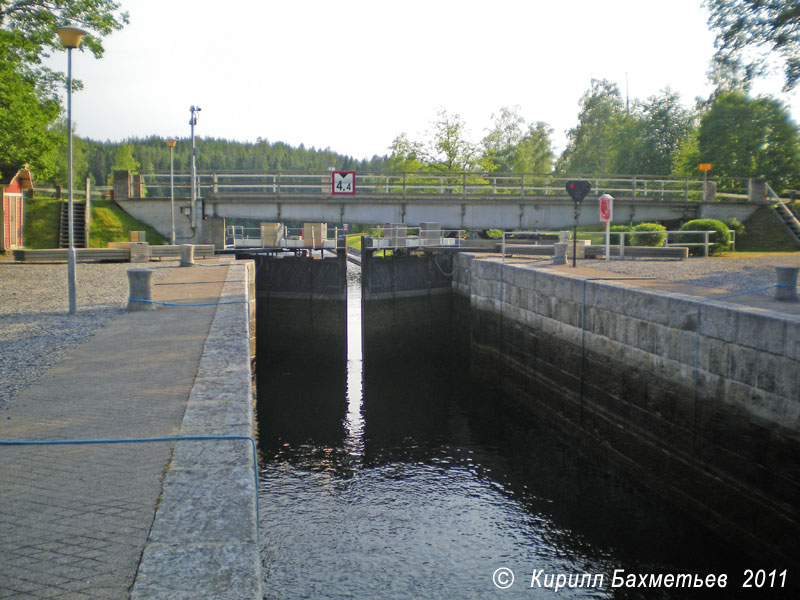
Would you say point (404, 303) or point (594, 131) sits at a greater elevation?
point (594, 131)

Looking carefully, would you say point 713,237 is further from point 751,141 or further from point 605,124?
point 605,124

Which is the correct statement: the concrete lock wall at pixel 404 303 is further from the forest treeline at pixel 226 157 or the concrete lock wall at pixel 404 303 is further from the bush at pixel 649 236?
the forest treeline at pixel 226 157

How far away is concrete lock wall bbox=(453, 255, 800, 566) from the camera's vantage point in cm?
832

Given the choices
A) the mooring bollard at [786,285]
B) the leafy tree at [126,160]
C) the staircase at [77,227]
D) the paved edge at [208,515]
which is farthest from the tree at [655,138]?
the leafy tree at [126,160]

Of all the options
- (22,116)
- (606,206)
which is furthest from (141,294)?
(606,206)

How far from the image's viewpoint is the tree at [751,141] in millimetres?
38312

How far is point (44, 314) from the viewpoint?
40.4ft

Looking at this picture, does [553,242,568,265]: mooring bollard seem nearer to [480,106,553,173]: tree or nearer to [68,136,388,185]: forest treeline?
[480,106,553,173]: tree

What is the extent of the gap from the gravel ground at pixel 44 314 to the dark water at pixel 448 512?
3408 mm

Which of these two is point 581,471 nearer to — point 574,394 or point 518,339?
point 574,394

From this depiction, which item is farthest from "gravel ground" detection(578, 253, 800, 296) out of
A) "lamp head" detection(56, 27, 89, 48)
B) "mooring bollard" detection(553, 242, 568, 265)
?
"lamp head" detection(56, 27, 89, 48)

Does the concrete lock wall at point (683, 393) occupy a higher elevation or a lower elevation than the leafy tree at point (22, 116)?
lower

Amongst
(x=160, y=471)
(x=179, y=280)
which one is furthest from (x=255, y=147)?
(x=160, y=471)

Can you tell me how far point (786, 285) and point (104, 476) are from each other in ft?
34.4
